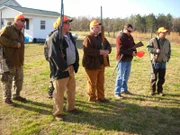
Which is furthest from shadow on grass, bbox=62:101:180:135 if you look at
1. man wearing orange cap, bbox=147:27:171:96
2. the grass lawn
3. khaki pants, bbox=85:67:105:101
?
man wearing orange cap, bbox=147:27:171:96

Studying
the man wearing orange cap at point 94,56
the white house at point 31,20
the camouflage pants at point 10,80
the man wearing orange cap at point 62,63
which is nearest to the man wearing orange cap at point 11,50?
the camouflage pants at point 10,80

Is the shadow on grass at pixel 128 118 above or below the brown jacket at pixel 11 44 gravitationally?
below

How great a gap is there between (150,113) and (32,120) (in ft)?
8.92

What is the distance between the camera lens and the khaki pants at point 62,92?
166 inches

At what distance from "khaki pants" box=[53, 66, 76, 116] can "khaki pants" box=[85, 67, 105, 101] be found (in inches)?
26.1

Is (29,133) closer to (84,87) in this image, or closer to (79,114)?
(79,114)

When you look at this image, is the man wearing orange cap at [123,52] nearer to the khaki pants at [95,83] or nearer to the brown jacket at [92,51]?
the khaki pants at [95,83]

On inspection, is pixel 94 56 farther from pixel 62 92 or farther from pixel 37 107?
pixel 37 107

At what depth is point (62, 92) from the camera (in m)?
4.33

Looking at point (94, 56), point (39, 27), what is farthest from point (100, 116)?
point (39, 27)

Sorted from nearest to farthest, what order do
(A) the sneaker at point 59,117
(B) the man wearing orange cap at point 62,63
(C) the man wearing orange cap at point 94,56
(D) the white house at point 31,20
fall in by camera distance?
(B) the man wearing orange cap at point 62,63
(A) the sneaker at point 59,117
(C) the man wearing orange cap at point 94,56
(D) the white house at point 31,20

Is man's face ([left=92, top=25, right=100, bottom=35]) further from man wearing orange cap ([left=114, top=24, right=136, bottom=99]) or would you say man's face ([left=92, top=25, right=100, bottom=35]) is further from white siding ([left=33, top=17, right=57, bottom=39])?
white siding ([left=33, top=17, right=57, bottom=39])

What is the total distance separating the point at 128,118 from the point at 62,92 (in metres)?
1.61

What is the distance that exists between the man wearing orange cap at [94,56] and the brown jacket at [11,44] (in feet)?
5.21
